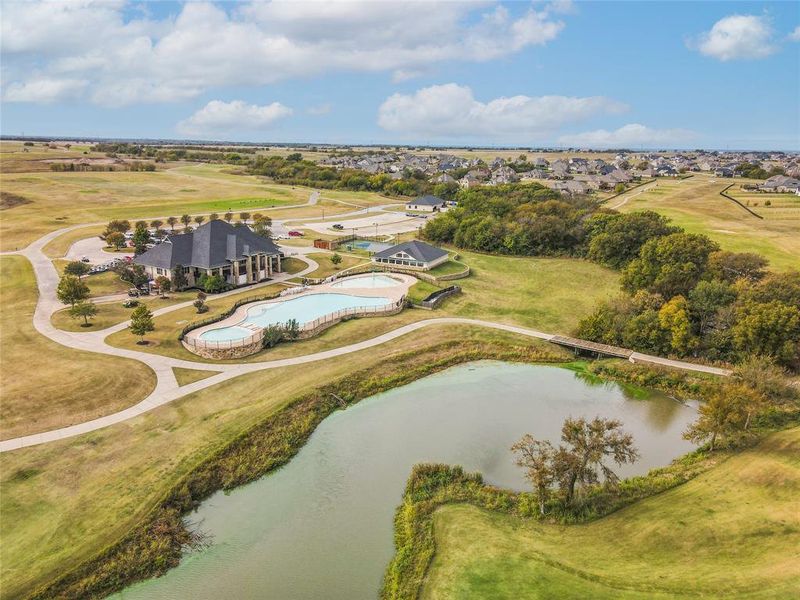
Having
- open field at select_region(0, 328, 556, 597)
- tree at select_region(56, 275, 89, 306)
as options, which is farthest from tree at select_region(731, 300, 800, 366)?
tree at select_region(56, 275, 89, 306)

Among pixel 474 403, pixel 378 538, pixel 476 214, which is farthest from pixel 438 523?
pixel 476 214

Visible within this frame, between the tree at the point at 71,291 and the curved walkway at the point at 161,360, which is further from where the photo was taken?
the tree at the point at 71,291

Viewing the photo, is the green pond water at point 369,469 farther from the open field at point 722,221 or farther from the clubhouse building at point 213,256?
the open field at point 722,221

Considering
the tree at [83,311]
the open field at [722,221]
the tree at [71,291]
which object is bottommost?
the tree at [83,311]

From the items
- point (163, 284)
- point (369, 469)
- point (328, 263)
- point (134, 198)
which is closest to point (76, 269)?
point (163, 284)

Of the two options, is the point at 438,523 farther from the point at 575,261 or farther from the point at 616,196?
the point at 616,196

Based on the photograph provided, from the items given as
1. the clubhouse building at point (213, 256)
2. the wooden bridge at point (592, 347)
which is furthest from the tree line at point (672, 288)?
the clubhouse building at point (213, 256)

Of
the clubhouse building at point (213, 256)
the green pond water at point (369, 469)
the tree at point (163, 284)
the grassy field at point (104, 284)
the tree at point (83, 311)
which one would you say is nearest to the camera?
the green pond water at point (369, 469)
